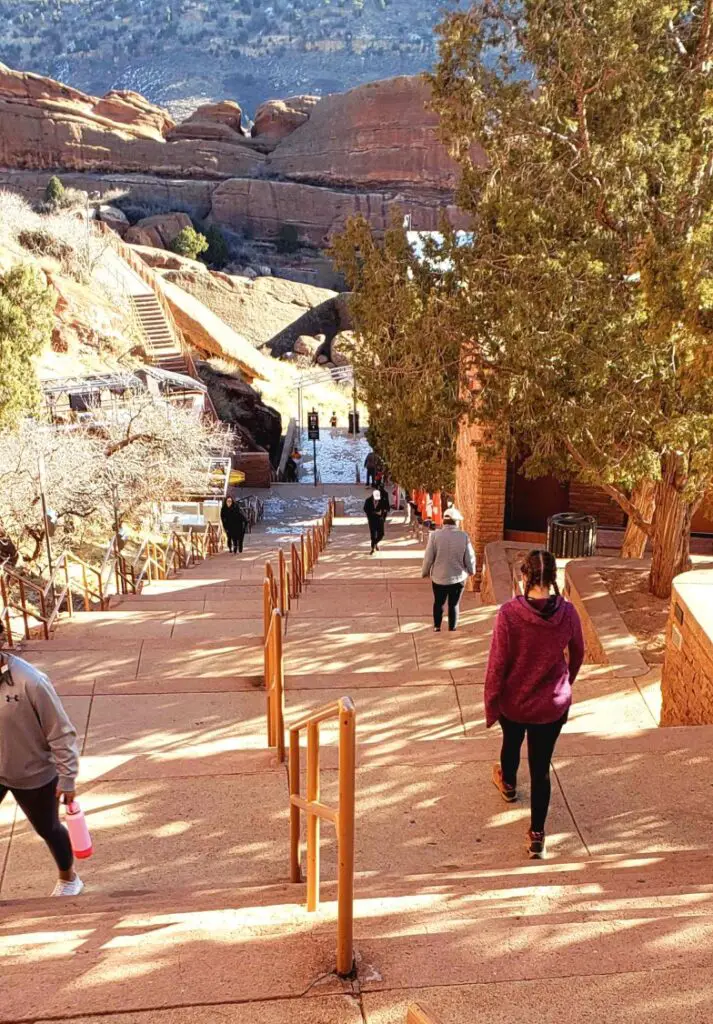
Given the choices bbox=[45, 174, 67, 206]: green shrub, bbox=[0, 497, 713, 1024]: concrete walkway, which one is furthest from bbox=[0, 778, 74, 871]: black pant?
bbox=[45, 174, 67, 206]: green shrub

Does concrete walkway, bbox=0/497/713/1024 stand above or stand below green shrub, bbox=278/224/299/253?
below

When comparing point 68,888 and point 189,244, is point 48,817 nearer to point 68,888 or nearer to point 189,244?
point 68,888

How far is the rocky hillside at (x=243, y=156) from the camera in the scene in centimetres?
7012

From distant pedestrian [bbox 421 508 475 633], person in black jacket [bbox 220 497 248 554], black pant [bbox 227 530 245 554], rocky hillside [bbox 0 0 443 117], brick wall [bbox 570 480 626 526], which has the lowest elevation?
black pant [bbox 227 530 245 554]

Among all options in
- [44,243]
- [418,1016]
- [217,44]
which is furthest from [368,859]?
[217,44]

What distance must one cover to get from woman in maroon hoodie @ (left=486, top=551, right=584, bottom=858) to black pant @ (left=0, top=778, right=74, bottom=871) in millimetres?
1991

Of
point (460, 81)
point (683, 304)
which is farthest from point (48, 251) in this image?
point (683, 304)

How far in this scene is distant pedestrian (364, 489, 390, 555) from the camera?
1477 centimetres

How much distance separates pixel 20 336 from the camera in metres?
20.5

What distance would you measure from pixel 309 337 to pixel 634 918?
48.5 metres

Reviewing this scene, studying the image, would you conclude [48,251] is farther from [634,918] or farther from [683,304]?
[634,918]

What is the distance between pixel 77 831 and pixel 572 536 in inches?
350

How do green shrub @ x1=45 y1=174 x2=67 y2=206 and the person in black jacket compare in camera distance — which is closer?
the person in black jacket

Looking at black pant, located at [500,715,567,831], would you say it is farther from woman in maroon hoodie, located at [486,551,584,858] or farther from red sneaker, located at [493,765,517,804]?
red sneaker, located at [493,765,517,804]
